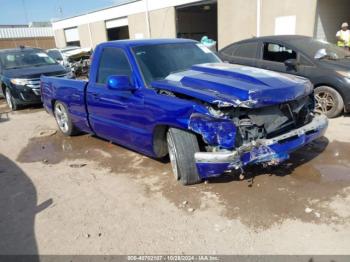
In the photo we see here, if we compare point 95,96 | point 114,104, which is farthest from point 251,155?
point 95,96

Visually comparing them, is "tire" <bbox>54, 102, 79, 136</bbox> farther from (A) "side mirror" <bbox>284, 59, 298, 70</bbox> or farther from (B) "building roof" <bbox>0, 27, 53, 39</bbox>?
(B) "building roof" <bbox>0, 27, 53, 39</bbox>

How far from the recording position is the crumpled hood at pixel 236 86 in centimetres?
348

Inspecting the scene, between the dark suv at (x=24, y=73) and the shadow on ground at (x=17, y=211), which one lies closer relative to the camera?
the shadow on ground at (x=17, y=211)

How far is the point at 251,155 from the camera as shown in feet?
11.6

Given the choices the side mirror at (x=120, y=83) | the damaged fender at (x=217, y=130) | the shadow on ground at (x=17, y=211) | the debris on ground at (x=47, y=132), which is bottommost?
the debris on ground at (x=47, y=132)

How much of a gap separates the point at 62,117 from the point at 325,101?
536 cm

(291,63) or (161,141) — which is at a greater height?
(291,63)

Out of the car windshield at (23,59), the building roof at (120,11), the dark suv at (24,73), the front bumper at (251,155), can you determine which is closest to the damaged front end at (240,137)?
the front bumper at (251,155)

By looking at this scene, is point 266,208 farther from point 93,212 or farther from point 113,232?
point 93,212

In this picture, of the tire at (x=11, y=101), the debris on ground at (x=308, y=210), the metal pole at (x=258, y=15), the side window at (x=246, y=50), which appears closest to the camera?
the debris on ground at (x=308, y=210)

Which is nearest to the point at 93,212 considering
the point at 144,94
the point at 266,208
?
the point at 144,94

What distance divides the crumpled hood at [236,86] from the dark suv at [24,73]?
6.04 m

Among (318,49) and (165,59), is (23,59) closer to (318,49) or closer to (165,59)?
(165,59)

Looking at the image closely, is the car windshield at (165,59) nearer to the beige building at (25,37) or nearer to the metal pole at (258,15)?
the metal pole at (258,15)
